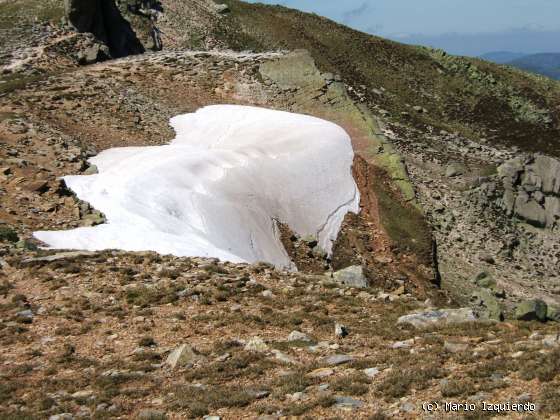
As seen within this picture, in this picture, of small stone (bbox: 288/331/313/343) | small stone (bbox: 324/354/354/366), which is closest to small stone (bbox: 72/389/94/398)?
small stone (bbox: 288/331/313/343)

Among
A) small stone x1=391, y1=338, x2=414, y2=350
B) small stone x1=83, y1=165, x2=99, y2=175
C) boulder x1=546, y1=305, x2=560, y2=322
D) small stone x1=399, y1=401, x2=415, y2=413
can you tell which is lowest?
boulder x1=546, y1=305, x2=560, y2=322

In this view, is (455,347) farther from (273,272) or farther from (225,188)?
(225,188)

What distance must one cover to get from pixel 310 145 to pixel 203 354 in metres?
24.9

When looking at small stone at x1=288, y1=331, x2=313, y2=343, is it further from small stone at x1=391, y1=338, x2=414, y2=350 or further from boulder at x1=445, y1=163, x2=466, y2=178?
boulder at x1=445, y1=163, x2=466, y2=178

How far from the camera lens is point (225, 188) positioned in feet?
94.7

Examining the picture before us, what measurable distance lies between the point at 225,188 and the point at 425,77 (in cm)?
6119

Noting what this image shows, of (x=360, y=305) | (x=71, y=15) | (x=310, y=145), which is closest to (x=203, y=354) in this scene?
(x=360, y=305)

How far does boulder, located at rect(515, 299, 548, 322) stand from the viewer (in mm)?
26625

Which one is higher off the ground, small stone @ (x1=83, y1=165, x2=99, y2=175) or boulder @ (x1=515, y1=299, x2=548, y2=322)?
small stone @ (x1=83, y1=165, x2=99, y2=175)

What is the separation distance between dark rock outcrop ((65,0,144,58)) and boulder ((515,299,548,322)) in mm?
48396

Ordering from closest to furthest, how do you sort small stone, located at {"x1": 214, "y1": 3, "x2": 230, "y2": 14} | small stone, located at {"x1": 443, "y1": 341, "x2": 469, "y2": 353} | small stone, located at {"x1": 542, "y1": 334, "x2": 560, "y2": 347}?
small stone, located at {"x1": 542, "y1": 334, "x2": 560, "y2": 347} < small stone, located at {"x1": 443, "y1": 341, "x2": 469, "y2": 353} < small stone, located at {"x1": 214, "y1": 3, "x2": 230, "y2": 14}

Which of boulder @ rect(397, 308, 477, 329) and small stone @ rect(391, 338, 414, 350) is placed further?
boulder @ rect(397, 308, 477, 329)

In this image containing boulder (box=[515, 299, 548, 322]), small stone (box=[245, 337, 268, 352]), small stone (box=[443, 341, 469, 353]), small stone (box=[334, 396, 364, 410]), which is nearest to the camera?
small stone (box=[334, 396, 364, 410])

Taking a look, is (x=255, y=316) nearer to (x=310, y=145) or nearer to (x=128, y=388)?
(x=128, y=388)
